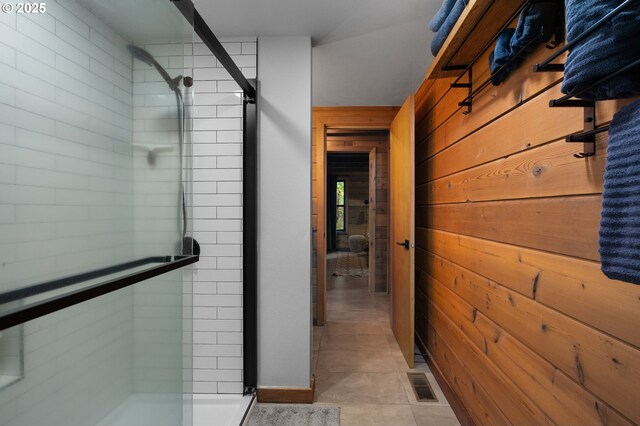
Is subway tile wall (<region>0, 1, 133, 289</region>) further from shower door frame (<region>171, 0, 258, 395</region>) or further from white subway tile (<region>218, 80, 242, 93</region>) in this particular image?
white subway tile (<region>218, 80, 242, 93</region>)

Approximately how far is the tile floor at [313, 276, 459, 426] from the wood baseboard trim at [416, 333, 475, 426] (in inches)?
1.3

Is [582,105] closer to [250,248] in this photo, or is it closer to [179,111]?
[179,111]

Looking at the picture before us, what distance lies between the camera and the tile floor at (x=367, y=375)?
2102mm

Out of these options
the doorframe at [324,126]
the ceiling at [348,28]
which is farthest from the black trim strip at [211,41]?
the doorframe at [324,126]

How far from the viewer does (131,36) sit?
0.89 m

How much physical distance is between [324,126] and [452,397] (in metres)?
2.81

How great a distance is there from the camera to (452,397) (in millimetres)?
2174

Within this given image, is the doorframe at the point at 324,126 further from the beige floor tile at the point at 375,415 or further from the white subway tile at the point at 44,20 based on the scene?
the white subway tile at the point at 44,20

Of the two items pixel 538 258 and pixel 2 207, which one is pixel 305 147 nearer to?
pixel 538 258

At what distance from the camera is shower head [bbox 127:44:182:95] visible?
896mm

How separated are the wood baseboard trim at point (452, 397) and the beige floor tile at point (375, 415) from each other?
269 millimetres

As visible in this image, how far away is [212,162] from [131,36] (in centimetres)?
145

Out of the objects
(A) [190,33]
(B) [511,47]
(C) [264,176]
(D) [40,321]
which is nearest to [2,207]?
(D) [40,321]

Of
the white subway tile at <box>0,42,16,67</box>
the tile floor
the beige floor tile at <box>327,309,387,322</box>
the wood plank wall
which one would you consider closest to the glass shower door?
the white subway tile at <box>0,42,16,67</box>
